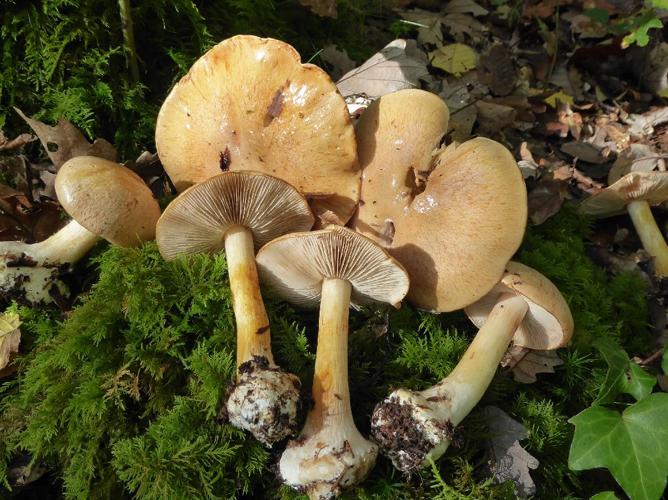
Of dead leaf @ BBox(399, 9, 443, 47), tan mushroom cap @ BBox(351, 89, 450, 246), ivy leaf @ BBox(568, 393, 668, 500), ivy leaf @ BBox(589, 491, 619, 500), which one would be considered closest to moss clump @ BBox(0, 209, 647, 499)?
ivy leaf @ BBox(589, 491, 619, 500)

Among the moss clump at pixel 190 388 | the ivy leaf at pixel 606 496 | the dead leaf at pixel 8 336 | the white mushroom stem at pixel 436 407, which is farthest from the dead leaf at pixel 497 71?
the dead leaf at pixel 8 336

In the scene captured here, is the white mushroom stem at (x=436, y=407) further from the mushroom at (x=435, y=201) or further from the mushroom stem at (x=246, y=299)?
the mushroom stem at (x=246, y=299)

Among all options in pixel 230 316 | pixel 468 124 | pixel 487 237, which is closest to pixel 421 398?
pixel 487 237

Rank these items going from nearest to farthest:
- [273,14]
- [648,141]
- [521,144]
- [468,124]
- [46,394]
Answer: [46,394]
[273,14]
[468,124]
[521,144]
[648,141]

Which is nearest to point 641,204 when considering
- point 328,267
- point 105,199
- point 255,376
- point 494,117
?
point 494,117

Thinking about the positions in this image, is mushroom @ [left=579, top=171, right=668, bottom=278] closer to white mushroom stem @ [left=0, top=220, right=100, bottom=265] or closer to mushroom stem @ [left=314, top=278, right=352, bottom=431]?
mushroom stem @ [left=314, top=278, right=352, bottom=431]

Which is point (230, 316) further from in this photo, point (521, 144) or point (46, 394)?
point (521, 144)

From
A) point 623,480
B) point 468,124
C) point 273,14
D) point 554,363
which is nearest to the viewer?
point 623,480
